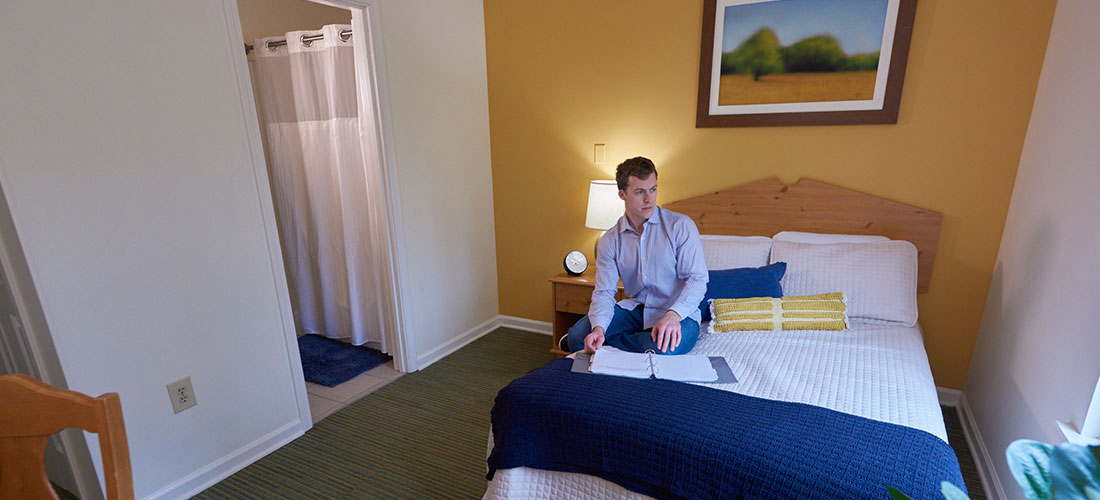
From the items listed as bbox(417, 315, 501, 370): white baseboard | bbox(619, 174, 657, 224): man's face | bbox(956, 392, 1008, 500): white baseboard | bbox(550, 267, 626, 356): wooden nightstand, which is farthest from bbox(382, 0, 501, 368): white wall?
bbox(956, 392, 1008, 500): white baseboard

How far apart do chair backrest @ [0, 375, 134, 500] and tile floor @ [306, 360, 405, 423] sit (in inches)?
60.2

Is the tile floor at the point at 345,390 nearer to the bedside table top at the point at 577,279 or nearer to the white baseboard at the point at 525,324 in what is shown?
the white baseboard at the point at 525,324

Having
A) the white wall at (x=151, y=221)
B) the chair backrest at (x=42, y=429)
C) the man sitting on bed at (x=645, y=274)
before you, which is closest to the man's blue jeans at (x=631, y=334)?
the man sitting on bed at (x=645, y=274)

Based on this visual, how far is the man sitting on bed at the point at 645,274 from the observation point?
77.4 inches

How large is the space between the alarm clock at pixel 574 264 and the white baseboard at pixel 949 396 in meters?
1.95

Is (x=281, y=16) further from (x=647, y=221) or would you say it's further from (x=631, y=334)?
(x=631, y=334)

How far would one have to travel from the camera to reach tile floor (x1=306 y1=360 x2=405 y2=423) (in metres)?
2.47

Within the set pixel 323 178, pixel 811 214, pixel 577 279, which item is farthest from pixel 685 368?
pixel 323 178

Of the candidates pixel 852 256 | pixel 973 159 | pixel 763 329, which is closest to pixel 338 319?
pixel 763 329

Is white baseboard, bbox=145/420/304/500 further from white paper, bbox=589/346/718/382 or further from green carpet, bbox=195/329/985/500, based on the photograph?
white paper, bbox=589/346/718/382

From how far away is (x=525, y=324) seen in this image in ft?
11.3

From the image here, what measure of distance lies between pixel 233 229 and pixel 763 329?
2276 millimetres

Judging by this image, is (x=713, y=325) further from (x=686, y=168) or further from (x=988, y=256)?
(x=988, y=256)

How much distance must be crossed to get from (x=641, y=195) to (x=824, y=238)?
1027mm
